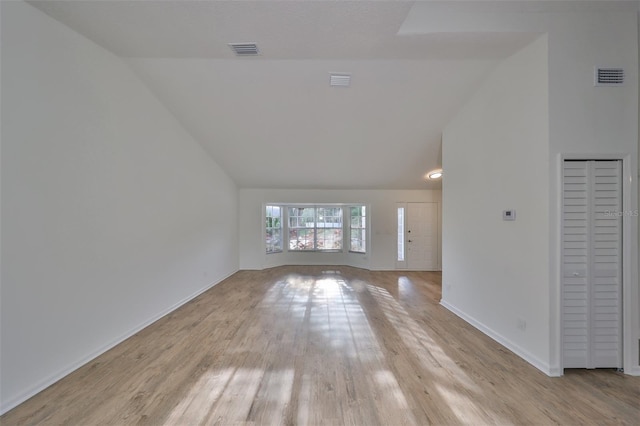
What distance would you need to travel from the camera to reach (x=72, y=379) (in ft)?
7.54

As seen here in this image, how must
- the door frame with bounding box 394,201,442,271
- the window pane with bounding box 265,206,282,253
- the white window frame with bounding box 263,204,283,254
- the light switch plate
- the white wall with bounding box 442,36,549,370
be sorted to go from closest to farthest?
1. the white wall with bounding box 442,36,549,370
2. the light switch plate
3. the door frame with bounding box 394,201,442,271
4. the white window frame with bounding box 263,204,283,254
5. the window pane with bounding box 265,206,282,253

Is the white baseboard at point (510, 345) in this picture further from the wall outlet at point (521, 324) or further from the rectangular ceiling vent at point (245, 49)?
the rectangular ceiling vent at point (245, 49)

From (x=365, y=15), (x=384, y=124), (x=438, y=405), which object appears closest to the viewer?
(x=438, y=405)

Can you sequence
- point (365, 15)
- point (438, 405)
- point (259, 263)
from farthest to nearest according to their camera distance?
point (259, 263)
point (365, 15)
point (438, 405)

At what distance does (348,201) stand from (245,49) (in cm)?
479

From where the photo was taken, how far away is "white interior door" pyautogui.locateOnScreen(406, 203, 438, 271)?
709cm

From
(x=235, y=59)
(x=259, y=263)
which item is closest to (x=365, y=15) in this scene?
(x=235, y=59)

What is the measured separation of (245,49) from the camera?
2.82m

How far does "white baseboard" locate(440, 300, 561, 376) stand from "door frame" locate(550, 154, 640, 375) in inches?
4.9

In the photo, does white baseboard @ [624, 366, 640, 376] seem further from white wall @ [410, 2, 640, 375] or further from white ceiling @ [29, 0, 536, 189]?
white ceiling @ [29, 0, 536, 189]

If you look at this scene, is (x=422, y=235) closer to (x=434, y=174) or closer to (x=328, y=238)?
(x=434, y=174)

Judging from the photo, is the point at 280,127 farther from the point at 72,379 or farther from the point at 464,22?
the point at 72,379

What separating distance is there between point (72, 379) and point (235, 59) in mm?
3387

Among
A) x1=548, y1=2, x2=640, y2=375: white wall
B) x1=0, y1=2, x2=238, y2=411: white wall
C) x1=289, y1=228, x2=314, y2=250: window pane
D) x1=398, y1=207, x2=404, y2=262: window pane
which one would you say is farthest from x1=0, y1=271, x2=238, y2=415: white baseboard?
x1=398, y1=207, x2=404, y2=262: window pane
